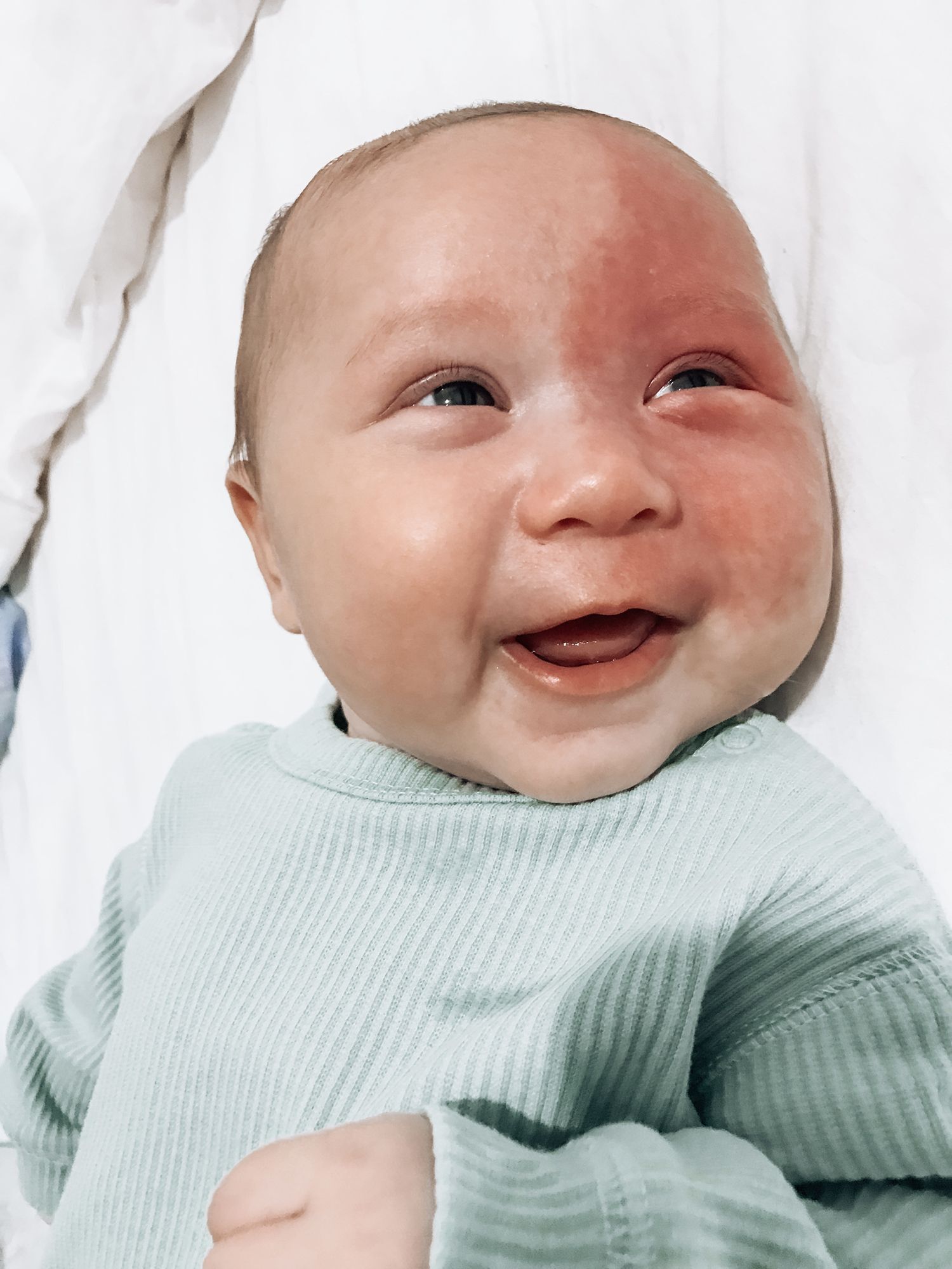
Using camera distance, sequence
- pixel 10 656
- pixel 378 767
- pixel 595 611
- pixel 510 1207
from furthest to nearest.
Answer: pixel 10 656 → pixel 378 767 → pixel 595 611 → pixel 510 1207

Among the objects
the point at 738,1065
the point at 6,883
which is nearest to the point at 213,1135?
the point at 738,1065

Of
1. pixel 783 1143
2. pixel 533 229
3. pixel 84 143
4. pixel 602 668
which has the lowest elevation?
pixel 783 1143

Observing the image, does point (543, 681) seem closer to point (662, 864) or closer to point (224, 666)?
point (662, 864)

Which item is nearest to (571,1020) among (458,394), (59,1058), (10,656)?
(458,394)

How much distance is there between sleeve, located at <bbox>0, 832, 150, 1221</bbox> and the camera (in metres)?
0.86

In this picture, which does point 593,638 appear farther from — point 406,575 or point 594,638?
point 406,575

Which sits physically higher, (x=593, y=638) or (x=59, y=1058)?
(x=593, y=638)

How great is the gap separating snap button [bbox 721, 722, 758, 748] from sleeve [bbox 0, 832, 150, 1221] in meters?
0.56

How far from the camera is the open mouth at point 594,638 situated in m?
0.61

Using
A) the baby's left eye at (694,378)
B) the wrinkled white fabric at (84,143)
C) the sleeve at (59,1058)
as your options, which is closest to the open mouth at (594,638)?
the baby's left eye at (694,378)

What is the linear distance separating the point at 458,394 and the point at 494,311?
6cm

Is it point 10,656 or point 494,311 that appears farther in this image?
point 10,656

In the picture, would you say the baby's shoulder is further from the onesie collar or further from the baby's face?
the baby's face

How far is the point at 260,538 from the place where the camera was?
0.82 m
